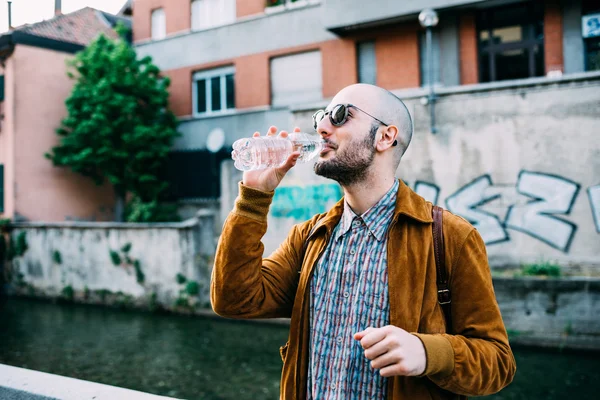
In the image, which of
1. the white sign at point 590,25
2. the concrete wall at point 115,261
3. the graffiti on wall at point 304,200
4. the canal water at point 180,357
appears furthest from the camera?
the white sign at point 590,25

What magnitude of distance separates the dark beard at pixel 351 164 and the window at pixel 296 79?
15078 mm

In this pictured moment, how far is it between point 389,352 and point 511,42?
52.0 ft

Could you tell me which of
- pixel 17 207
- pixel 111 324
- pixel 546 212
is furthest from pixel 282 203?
pixel 17 207

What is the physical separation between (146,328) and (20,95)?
39.7 feet

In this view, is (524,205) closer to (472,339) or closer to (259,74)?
(472,339)

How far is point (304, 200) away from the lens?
1170 centimetres

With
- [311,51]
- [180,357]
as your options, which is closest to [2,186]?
[311,51]

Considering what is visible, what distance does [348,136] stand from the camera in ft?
6.57

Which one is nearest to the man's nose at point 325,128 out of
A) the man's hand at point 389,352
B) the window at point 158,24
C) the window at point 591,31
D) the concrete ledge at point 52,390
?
the man's hand at point 389,352

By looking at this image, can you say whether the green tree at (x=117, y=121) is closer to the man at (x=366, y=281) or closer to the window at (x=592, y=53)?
the window at (x=592, y=53)

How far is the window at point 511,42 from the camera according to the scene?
14.8 m

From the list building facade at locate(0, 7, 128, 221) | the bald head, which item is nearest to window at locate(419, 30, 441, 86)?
building facade at locate(0, 7, 128, 221)

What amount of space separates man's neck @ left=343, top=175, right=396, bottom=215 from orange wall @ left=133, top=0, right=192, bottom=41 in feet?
63.6

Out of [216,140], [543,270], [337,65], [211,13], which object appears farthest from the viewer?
[211,13]
